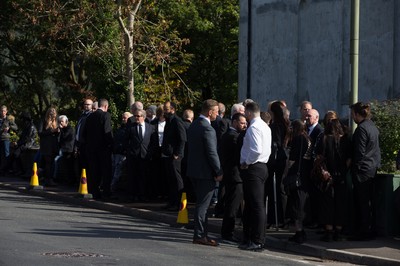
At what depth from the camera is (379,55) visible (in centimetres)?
2867

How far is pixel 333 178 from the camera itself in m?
15.3

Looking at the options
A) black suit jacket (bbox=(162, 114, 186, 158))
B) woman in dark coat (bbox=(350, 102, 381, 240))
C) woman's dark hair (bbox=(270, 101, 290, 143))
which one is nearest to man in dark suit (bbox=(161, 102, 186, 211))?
black suit jacket (bbox=(162, 114, 186, 158))

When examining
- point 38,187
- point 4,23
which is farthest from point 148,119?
point 4,23

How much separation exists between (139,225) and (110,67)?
2040 cm

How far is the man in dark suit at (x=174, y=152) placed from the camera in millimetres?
18781

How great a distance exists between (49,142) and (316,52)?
35.0 feet

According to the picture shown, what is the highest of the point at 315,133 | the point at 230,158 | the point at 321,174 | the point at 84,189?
the point at 315,133

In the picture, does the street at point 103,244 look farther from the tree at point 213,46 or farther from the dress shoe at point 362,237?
the tree at point 213,46

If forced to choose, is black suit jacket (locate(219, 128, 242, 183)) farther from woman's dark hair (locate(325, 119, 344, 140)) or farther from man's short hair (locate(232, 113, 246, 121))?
woman's dark hair (locate(325, 119, 344, 140))

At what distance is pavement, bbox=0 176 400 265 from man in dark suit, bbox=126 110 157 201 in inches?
20.9

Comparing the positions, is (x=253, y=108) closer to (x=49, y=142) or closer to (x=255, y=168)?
(x=255, y=168)

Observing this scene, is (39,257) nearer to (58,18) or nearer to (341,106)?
(341,106)

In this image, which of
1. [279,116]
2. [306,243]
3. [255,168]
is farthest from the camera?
[279,116]

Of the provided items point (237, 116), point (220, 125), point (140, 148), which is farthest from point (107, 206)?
point (237, 116)
